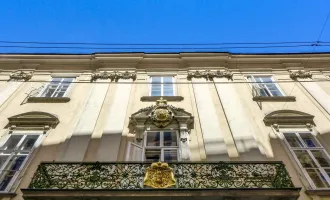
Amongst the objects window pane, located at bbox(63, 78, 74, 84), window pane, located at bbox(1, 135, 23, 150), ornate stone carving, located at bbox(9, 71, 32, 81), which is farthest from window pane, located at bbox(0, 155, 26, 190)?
ornate stone carving, located at bbox(9, 71, 32, 81)

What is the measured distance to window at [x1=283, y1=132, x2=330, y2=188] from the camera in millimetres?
6898

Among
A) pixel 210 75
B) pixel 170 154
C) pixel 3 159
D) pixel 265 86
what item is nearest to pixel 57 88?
pixel 3 159

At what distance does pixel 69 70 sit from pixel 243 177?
9.54 meters

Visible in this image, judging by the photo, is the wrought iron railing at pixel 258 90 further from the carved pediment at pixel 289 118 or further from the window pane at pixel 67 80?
the window pane at pixel 67 80

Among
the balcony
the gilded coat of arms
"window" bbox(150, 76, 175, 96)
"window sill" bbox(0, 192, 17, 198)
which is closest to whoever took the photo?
the balcony

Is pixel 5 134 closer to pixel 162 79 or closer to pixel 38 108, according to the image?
pixel 38 108

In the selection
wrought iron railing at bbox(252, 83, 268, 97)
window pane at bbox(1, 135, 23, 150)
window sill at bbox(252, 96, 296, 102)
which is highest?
wrought iron railing at bbox(252, 83, 268, 97)

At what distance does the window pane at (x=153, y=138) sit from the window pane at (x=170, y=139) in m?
0.23

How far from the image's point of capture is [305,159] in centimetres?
757

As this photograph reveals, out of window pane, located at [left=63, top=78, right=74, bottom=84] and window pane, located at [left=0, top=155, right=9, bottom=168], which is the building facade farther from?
window pane, located at [left=63, top=78, right=74, bottom=84]

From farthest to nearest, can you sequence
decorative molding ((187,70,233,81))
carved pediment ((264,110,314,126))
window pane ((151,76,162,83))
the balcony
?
window pane ((151,76,162,83)) < decorative molding ((187,70,233,81)) < carved pediment ((264,110,314,126)) < the balcony

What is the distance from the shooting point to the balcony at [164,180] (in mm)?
5402

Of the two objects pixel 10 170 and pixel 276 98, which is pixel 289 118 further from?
pixel 10 170

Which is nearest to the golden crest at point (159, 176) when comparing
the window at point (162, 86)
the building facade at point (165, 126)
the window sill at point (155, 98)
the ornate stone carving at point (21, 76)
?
the building facade at point (165, 126)
